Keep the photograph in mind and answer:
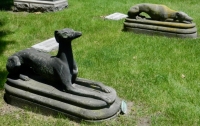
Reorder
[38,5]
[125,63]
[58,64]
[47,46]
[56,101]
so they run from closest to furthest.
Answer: [56,101], [58,64], [125,63], [47,46], [38,5]

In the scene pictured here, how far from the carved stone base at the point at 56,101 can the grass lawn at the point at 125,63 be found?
0.13 m

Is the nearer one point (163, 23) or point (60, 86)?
point (60, 86)

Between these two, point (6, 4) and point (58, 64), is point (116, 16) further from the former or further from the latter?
point (58, 64)

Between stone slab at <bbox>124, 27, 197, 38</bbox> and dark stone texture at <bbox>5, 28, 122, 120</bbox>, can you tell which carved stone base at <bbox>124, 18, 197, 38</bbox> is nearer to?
stone slab at <bbox>124, 27, 197, 38</bbox>

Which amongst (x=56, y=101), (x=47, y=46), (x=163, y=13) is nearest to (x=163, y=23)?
(x=163, y=13)

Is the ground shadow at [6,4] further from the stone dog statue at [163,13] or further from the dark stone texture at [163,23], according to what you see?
the stone dog statue at [163,13]

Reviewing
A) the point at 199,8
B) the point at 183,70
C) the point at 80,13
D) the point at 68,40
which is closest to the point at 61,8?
the point at 80,13

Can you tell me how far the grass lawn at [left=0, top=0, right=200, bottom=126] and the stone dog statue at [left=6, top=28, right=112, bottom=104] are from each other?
0.53 meters

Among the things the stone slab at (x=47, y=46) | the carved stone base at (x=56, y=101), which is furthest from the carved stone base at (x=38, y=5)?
the carved stone base at (x=56, y=101)

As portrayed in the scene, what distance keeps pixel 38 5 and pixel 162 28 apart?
5053 mm

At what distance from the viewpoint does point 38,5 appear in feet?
36.4

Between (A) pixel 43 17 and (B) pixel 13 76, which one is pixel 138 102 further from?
(A) pixel 43 17

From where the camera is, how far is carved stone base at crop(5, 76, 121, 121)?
4.27 meters

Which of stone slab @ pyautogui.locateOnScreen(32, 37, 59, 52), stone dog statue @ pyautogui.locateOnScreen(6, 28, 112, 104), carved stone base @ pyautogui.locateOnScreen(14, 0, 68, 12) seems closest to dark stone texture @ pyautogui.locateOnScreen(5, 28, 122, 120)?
stone dog statue @ pyautogui.locateOnScreen(6, 28, 112, 104)
